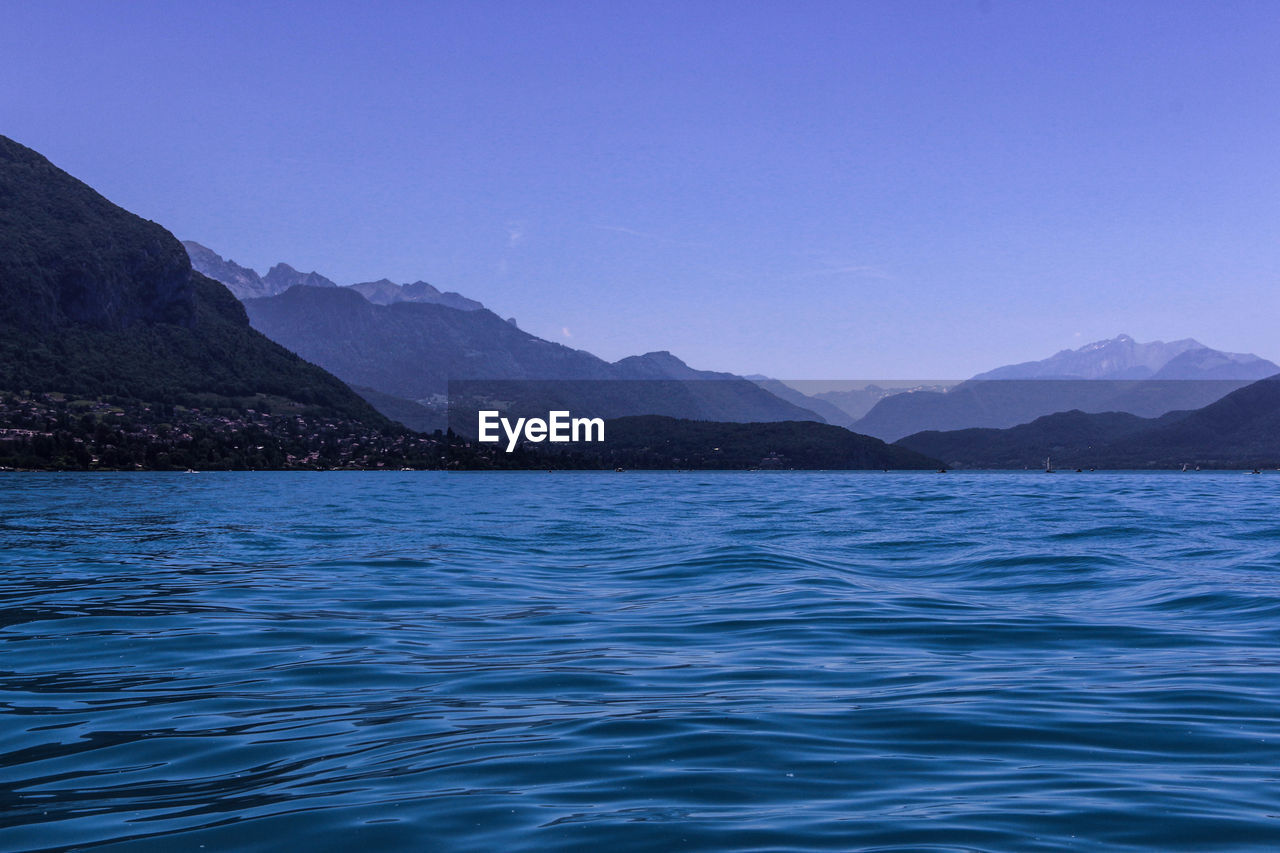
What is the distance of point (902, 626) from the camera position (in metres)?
16.4

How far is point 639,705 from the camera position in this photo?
35.0 ft

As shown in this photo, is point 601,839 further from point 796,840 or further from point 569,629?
point 569,629

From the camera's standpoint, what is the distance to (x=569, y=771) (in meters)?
8.29

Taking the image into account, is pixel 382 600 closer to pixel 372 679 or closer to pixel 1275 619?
pixel 372 679

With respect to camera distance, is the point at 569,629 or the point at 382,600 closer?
the point at 569,629

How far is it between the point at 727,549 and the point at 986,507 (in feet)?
96.7

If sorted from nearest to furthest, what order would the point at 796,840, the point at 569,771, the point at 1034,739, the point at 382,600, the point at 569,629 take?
the point at 796,840
the point at 569,771
the point at 1034,739
the point at 569,629
the point at 382,600

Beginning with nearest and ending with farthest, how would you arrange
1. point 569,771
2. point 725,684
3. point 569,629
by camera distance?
point 569,771 < point 725,684 < point 569,629

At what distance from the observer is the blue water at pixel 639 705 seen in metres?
7.05

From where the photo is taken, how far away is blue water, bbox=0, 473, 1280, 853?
23.1 ft

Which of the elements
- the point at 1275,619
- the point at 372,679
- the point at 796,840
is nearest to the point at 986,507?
the point at 1275,619

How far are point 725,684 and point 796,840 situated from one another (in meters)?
5.10

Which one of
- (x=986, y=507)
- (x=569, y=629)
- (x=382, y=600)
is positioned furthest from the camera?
(x=986, y=507)

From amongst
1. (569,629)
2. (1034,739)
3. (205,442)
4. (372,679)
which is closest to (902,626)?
(569,629)
